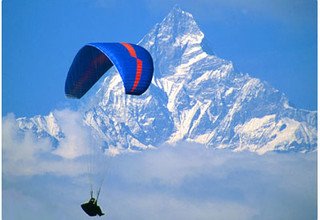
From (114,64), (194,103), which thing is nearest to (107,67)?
(114,64)

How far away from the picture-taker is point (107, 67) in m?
38.2

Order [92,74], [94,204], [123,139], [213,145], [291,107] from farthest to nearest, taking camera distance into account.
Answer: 1. [213,145]
2. [291,107]
3. [123,139]
4. [92,74]
5. [94,204]

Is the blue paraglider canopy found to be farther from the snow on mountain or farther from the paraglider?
the snow on mountain

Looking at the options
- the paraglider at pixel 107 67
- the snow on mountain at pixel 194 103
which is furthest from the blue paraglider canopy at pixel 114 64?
the snow on mountain at pixel 194 103

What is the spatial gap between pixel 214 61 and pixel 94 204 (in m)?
152

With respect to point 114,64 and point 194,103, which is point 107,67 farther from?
point 194,103

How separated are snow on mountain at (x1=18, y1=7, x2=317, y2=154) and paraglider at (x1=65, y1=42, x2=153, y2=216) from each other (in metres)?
126

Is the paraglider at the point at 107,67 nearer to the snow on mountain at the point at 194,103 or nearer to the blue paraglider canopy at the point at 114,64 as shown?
the blue paraglider canopy at the point at 114,64

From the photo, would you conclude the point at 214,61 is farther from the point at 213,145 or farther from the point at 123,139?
the point at 123,139

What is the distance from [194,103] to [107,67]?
5973 inches

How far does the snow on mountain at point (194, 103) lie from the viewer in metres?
171

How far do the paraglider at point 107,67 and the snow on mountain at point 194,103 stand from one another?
126304mm

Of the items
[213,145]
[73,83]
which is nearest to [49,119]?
[213,145]

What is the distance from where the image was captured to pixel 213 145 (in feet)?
633
